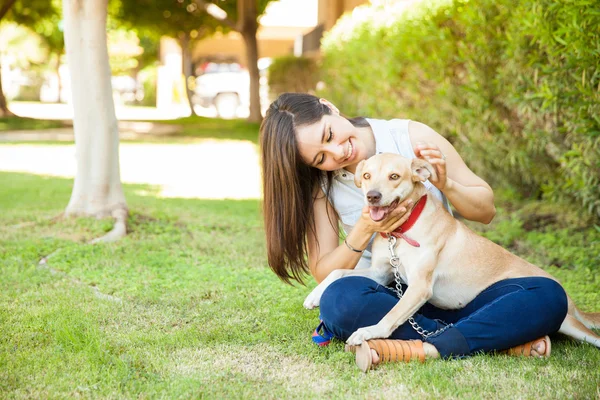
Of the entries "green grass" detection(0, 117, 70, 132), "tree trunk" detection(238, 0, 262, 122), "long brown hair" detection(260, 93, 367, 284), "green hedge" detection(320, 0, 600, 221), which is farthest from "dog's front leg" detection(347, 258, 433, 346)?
"green grass" detection(0, 117, 70, 132)

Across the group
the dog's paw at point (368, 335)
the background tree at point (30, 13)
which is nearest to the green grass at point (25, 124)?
the background tree at point (30, 13)

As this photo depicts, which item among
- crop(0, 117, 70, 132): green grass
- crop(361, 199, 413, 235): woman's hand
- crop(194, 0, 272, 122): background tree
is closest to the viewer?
crop(361, 199, 413, 235): woman's hand

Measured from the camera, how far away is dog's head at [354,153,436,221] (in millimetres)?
3137

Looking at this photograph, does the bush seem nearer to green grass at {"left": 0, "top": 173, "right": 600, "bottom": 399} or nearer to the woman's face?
green grass at {"left": 0, "top": 173, "right": 600, "bottom": 399}

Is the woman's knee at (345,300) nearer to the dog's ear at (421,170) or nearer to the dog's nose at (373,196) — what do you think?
the dog's nose at (373,196)

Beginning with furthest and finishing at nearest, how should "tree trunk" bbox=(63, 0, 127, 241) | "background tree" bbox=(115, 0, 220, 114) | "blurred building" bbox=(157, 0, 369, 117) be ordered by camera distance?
1. "blurred building" bbox=(157, 0, 369, 117)
2. "background tree" bbox=(115, 0, 220, 114)
3. "tree trunk" bbox=(63, 0, 127, 241)

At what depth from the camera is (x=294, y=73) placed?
19.5 m

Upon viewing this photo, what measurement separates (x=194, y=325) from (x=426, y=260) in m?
1.40

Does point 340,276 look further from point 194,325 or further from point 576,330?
point 576,330

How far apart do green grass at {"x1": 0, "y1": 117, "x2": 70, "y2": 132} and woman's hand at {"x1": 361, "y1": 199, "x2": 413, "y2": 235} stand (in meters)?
17.1

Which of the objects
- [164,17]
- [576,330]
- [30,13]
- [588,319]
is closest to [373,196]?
[576,330]

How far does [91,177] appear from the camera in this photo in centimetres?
643

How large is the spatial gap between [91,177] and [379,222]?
3.98m

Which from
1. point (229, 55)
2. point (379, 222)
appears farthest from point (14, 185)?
point (229, 55)
